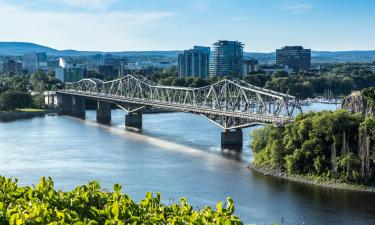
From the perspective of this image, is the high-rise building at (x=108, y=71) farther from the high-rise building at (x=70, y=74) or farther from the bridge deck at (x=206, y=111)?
the bridge deck at (x=206, y=111)

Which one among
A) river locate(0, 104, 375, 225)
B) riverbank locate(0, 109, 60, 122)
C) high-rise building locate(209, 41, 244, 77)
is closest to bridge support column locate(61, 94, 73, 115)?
riverbank locate(0, 109, 60, 122)

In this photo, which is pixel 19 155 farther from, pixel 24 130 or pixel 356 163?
A: pixel 356 163

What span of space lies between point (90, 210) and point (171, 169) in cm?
2047

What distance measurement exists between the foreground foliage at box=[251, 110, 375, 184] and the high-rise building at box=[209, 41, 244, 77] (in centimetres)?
8034

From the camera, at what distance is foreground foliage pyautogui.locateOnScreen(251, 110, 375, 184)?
2645cm

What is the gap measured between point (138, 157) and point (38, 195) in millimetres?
23612

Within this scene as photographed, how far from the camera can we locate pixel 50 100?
72688 mm

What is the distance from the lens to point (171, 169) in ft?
101

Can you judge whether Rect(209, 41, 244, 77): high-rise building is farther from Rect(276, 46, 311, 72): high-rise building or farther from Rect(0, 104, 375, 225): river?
Rect(0, 104, 375, 225): river

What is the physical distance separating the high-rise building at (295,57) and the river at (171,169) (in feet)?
281

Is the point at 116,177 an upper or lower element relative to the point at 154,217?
lower

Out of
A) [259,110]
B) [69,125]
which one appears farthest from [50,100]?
[259,110]

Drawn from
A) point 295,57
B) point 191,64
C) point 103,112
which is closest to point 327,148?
point 103,112

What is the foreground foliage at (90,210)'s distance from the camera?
30.0 ft
